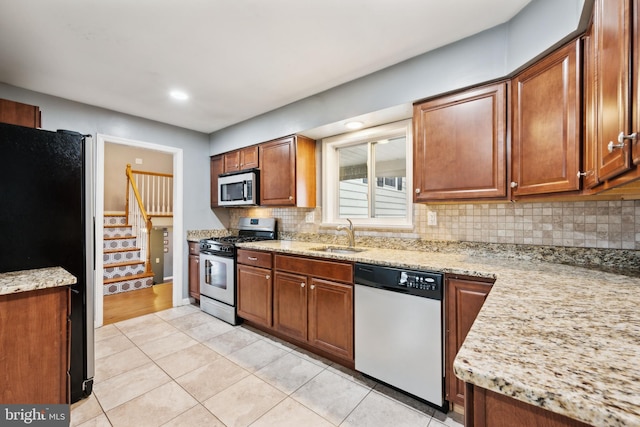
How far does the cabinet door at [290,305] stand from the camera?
2395 millimetres

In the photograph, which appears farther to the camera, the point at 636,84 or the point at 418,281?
the point at 418,281

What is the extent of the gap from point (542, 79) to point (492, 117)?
30 cm

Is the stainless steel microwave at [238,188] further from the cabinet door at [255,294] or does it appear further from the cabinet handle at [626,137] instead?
the cabinet handle at [626,137]

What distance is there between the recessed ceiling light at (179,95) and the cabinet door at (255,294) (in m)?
1.79

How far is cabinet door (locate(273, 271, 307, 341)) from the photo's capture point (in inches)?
94.3

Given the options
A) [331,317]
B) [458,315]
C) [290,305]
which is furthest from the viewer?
[290,305]

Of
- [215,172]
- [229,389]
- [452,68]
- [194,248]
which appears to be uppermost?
[452,68]

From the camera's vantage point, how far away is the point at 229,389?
193 centimetres

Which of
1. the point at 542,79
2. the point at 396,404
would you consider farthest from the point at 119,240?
the point at 542,79

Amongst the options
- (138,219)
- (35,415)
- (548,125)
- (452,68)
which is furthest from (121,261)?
(548,125)

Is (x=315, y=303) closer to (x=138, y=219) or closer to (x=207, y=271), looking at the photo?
(x=207, y=271)

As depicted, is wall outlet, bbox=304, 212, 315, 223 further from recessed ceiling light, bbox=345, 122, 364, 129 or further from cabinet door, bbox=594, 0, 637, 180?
cabinet door, bbox=594, 0, 637, 180

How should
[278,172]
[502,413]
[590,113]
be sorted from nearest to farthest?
[502,413]
[590,113]
[278,172]

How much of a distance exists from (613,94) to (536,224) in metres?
1.13
